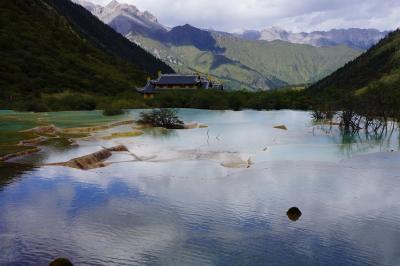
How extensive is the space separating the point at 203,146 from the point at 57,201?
2245cm

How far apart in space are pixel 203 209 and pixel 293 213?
4.29 meters

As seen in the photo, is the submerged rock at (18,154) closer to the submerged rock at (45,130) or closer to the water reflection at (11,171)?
the water reflection at (11,171)

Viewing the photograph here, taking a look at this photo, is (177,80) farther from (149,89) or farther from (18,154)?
(18,154)

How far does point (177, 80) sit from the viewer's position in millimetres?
134875

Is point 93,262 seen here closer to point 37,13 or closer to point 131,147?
point 131,147

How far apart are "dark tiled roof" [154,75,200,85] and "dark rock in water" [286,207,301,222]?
11452 cm

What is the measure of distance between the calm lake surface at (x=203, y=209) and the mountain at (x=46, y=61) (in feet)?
239

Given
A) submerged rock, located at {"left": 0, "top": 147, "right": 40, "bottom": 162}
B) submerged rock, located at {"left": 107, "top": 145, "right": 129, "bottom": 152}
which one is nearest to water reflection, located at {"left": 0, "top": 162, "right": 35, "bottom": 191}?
submerged rock, located at {"left": 0, "top": 147, "right": 40, "bottom": 162}

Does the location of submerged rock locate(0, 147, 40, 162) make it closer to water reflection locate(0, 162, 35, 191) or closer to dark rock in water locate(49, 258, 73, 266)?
water reflection locate(0, 162, 35, 191)

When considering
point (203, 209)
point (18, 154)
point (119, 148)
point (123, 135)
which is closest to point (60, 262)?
point (203, 209)

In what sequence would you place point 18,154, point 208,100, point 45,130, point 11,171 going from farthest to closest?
point 208,100, point 45,130, point 18,154, point 11,171

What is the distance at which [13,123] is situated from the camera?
58.3 m

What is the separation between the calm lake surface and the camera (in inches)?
625

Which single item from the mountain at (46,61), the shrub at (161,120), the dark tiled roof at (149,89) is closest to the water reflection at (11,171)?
the shrub at (161,120)
